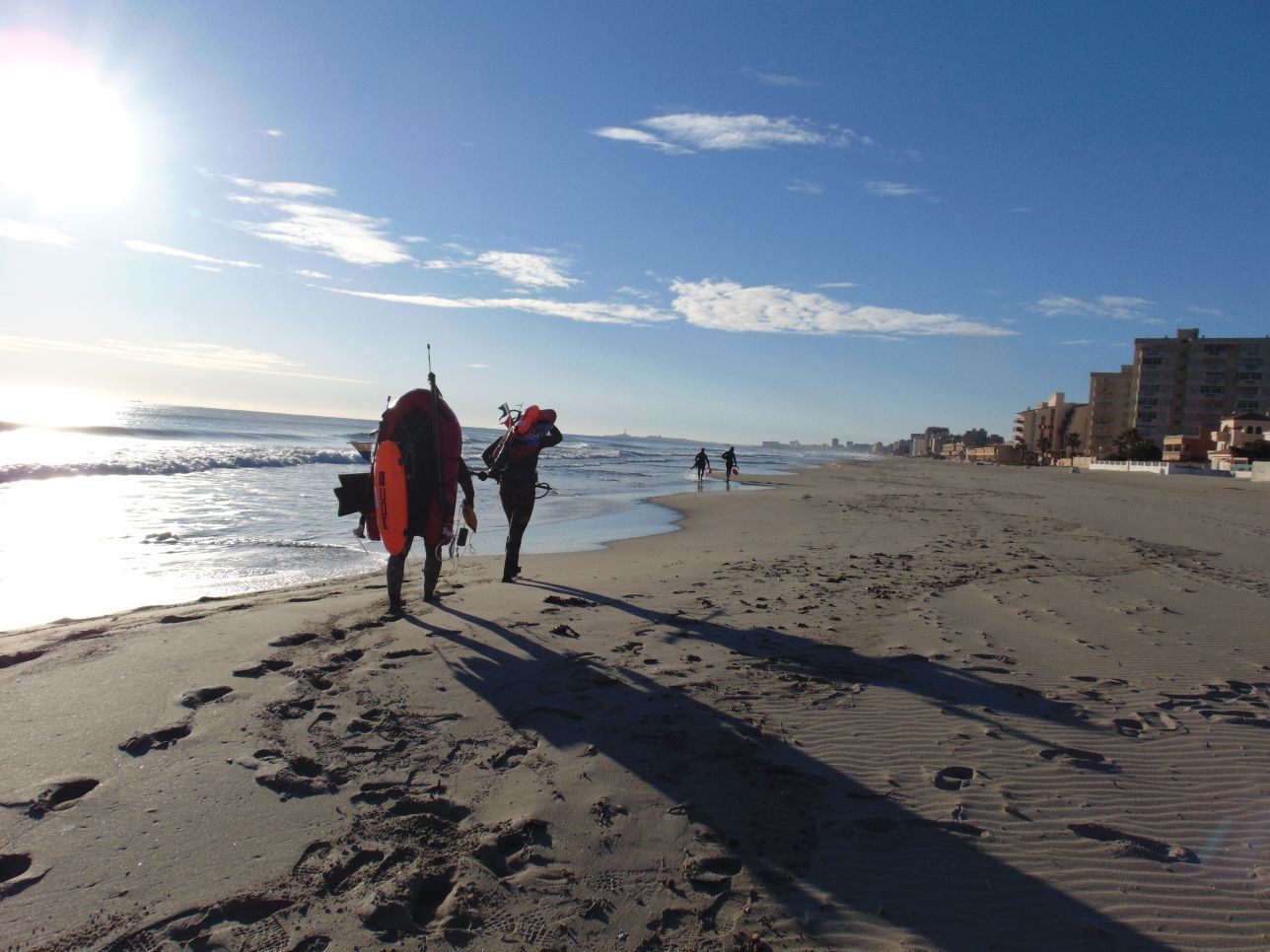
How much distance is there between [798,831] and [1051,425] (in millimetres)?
153772

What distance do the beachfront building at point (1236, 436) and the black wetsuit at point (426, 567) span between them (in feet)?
239

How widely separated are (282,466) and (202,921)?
91.2ft

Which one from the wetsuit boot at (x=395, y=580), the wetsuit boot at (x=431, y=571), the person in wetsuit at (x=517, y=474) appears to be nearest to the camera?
the wetsuit boot at (x=395, y=580)

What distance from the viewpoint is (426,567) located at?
655 centimetres

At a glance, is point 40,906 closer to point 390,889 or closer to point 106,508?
point 390,889

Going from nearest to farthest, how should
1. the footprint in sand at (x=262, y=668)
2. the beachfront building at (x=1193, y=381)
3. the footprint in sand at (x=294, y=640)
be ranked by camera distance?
1. the footprint in sand at (x=262, y=668)
2. the footprint in sand at (x=294, y=640)
3. the beachfront building at (x=1193, y=381)

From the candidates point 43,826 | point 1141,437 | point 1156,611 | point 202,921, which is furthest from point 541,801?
point 1141,437

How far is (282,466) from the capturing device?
2723 cm

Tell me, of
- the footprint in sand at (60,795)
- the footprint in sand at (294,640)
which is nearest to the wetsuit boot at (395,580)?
the footprint in sand at (294,640)

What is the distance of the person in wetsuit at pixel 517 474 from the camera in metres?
7.72

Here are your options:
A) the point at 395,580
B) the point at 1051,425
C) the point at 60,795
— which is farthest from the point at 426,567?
the point at 1051,425

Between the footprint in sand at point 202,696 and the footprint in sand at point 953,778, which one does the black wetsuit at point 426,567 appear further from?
the footprint in sand at point 953,778

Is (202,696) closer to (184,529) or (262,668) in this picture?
(262,668)

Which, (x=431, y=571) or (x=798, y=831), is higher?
(x=431, y=571)
